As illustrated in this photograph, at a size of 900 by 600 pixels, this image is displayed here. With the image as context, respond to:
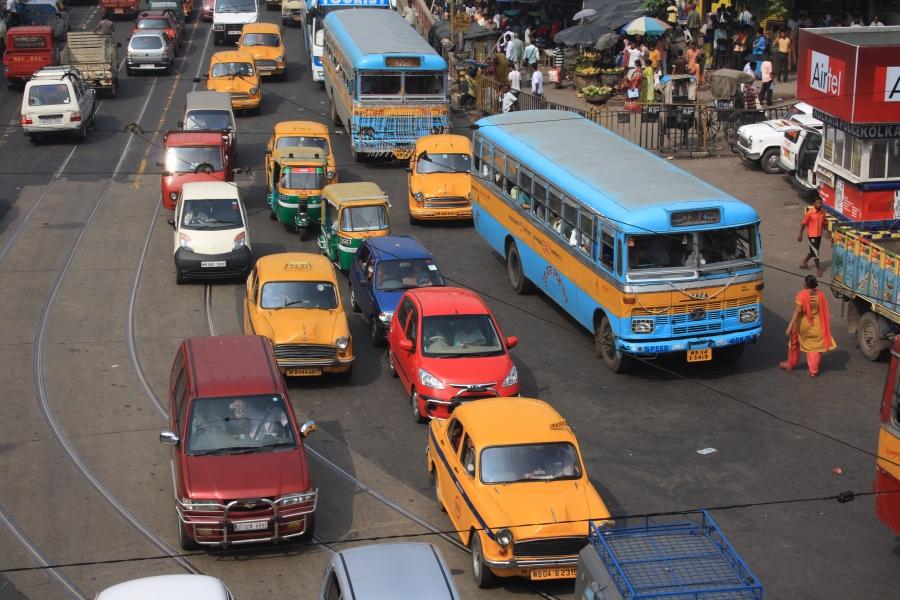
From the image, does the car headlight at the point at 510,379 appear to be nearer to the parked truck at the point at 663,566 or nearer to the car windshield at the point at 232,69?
the parked truck at the point at 663,566

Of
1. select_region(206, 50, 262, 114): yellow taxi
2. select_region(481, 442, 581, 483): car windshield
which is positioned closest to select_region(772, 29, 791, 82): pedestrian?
select_region(206, 50, 262, 114): yellow taxi

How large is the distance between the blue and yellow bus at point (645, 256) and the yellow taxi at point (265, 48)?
2612cm

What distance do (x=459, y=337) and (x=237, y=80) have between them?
983 inches

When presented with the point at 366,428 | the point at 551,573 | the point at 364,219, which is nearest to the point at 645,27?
the point at 364,219

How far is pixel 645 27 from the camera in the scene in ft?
144

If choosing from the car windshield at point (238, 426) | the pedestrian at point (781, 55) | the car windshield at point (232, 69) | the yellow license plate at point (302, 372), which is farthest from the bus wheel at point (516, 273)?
the car windshield at point (232, 69)

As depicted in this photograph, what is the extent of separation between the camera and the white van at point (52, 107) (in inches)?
1506

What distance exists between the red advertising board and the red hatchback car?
10354 mm

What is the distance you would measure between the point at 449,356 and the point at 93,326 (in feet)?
26.1

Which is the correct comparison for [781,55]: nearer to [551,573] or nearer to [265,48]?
[265,48]

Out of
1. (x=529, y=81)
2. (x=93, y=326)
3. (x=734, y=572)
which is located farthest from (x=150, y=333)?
(x=529, y=81)

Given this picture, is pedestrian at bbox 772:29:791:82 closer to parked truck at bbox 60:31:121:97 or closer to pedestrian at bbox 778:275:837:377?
pedestrian at bbox 778:275:837:377

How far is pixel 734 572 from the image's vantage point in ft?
40.0

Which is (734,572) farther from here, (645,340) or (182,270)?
(182,270)
